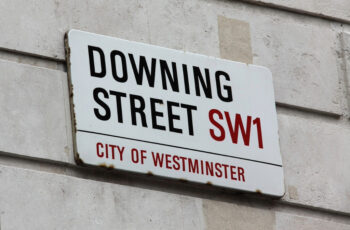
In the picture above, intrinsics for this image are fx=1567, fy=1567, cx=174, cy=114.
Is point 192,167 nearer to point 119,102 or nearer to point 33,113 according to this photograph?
point 119,102

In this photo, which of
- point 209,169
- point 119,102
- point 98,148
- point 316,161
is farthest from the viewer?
point 316,161

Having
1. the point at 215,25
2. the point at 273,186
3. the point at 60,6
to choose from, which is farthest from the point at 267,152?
the point at 60,6

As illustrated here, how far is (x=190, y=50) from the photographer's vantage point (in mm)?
6434

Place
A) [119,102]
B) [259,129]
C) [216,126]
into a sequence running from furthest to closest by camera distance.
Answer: [259,129], [216,126], [119,102]

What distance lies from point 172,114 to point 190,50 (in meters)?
0.35

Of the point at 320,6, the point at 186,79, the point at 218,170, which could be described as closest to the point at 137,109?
the point at 186,79

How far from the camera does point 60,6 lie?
6.20 metres

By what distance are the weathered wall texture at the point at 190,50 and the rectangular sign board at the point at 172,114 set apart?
0.19 ft

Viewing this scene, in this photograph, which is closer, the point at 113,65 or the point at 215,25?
the point at 113,65

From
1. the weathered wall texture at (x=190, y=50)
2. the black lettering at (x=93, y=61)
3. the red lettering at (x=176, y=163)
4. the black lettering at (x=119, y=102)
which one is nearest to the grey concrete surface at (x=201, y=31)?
the weathered wall texture at (x=190, y=50)

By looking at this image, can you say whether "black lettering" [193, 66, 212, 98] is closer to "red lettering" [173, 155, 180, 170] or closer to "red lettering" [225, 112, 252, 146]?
"red lettering" [225, 112, 252, 146]

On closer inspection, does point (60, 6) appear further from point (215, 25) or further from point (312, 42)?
point (312, 42)

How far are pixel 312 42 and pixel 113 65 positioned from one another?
107 cm

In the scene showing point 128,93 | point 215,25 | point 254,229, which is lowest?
point 254,229
